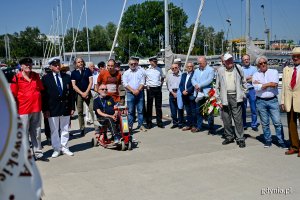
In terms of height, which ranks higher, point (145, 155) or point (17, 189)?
point (17, 189)

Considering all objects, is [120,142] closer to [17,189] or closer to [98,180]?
[98,180]

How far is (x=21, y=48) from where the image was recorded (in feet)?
365

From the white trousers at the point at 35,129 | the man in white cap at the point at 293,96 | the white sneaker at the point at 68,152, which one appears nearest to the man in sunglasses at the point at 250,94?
the man in white cap at the point at 293,96

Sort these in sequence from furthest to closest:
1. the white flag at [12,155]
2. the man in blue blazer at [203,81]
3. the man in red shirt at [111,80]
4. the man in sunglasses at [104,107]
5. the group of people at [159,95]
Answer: the man in blue blazer at [203,81] → the man in red shirt at [111,80] → the man in sunglasses at [104,107] → the group of people at [159,95] → the white flag at [12,155]

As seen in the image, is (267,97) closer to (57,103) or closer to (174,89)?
(174,89)

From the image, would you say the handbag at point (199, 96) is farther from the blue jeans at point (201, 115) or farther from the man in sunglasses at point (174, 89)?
the man in sunglasses at point (174, 89)

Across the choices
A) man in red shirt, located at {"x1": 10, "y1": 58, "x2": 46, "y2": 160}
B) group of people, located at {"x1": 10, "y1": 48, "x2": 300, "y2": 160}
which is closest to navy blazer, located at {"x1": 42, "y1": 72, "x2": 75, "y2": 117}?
group of people, located at {"x1": 10, "y1": 48, "x2": 300, "y2": 160}

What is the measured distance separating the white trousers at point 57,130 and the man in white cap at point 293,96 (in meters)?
4.45

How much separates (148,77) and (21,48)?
359ft

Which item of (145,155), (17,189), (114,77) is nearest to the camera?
(17,189)

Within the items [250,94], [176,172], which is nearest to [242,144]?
[250,94]

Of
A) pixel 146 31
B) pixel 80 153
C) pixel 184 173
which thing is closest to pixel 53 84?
pixel 80 153

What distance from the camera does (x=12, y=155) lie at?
74.9 inches

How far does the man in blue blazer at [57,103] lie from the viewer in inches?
293
